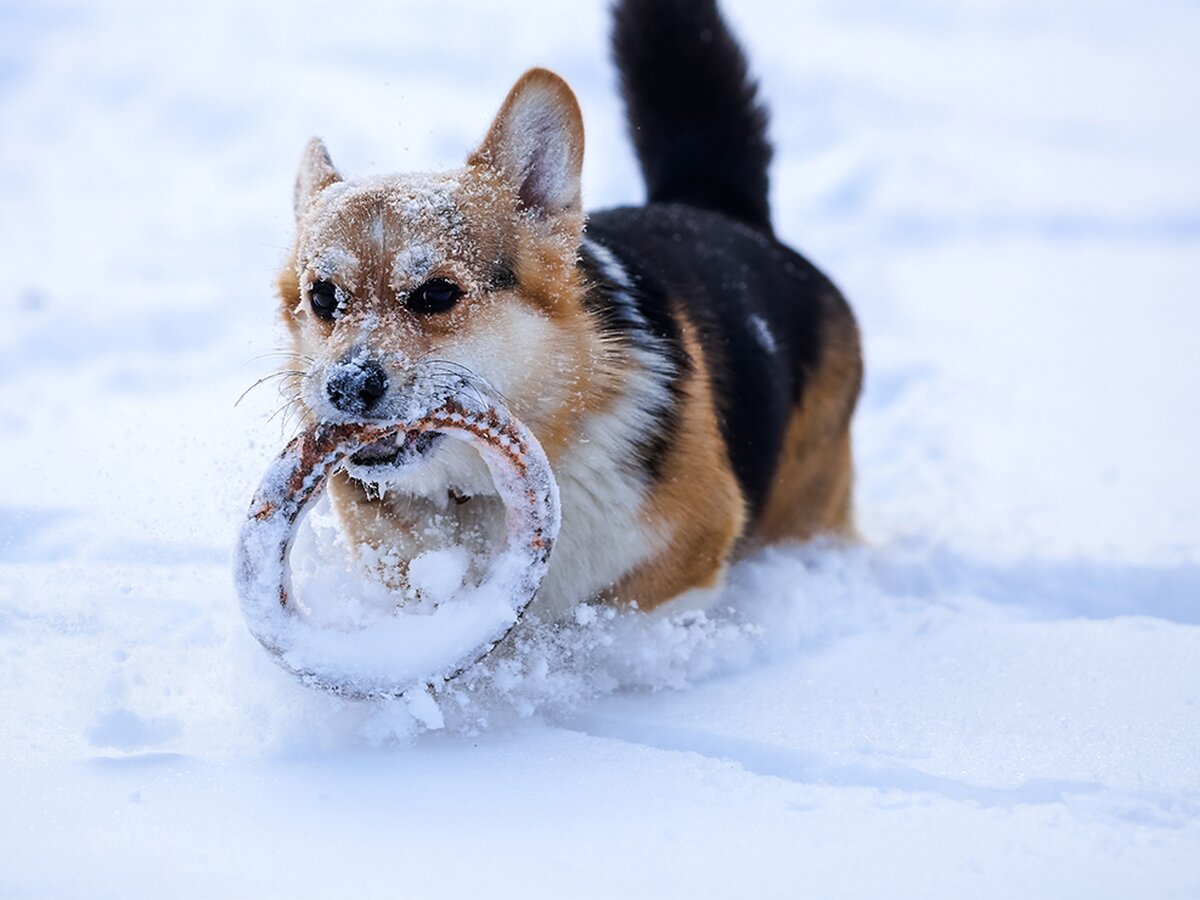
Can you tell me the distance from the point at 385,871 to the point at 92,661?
1.08m

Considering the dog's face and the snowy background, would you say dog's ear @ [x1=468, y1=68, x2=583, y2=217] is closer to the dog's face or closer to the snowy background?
the dog's face

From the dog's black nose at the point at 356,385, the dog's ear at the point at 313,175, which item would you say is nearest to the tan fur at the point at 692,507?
the dog's black nose at the point at 356,385

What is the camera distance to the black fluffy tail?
4.41m

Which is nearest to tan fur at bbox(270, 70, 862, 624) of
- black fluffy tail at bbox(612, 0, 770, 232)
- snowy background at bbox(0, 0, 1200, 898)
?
snowy background at bbox(0, 0, 1200, 898)

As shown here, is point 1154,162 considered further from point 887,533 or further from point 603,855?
point 603,855

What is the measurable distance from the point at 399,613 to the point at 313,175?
1.18 meters

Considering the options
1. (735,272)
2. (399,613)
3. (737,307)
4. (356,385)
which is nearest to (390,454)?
(356,385)

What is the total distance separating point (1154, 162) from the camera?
28.1 feet

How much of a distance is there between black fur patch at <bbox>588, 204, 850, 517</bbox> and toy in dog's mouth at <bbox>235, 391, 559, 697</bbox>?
0.68 metres

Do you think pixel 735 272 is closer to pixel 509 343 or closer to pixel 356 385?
pixel 509 343

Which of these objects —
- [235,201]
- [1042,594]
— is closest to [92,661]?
[1042,594]

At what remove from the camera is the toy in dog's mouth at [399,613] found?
256 centimetres

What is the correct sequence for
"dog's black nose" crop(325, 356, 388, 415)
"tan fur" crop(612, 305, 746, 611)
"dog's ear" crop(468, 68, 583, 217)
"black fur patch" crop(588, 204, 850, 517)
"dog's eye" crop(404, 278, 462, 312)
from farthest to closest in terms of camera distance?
"black fur patch" crop(588, 204, 850, 517) → "tan fur" crop(612, 305, 746, 611) → "dog's ear" crop(468, 68, 583, 217) → "dog's eye" crop(404, 278, 462, 312) → "dog's black nose" crop(325, 356, 388, 415)

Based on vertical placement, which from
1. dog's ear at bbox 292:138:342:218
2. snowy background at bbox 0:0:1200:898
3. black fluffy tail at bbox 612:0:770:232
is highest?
black fluffy tail at bbox 612:0:770:232
